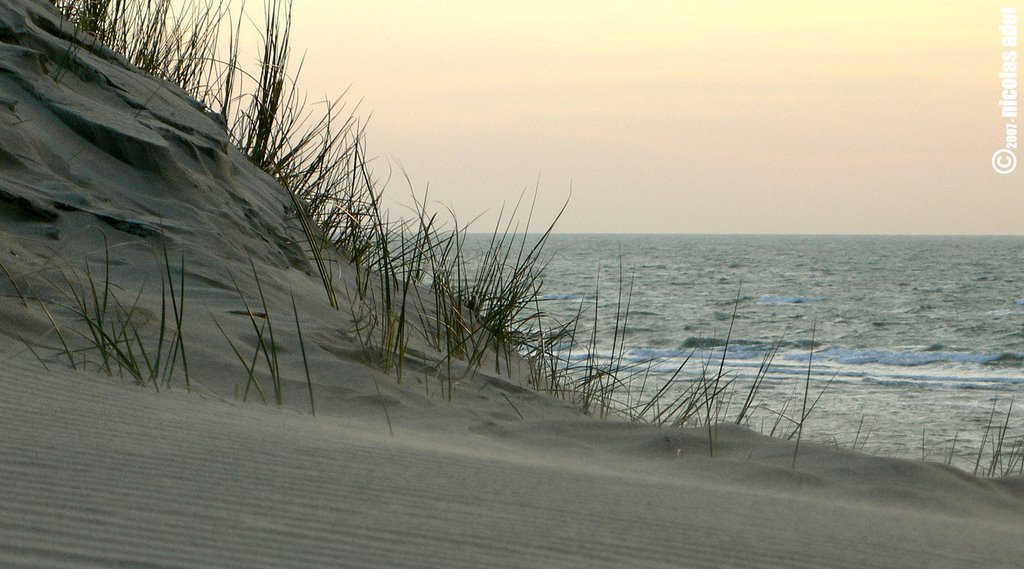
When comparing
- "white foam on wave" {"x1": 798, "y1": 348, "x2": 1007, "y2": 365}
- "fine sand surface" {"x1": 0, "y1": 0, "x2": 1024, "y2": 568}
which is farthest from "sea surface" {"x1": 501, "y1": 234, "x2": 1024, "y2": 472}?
"fine sand surface" {"x1": 0, "y1": 0, "x2": 1024, "y2": 568}

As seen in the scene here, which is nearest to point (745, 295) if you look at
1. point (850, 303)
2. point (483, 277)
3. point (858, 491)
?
point (850, 303)

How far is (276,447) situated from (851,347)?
626 inches

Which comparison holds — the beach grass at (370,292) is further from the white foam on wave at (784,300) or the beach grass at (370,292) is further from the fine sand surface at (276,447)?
the white foam on wave at (784,300)

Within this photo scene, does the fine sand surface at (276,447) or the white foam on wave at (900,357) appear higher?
the fine sand surface at (276,447)

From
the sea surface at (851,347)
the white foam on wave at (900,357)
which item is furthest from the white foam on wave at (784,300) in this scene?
the white foam on wave at (900,357)

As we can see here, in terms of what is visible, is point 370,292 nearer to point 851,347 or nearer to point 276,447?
point 276,447

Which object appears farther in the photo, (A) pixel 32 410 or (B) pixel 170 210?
(B) pixel 170 210

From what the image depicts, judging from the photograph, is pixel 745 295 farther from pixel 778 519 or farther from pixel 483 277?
pixel 778 519

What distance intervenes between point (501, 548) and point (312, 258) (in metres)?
3.02

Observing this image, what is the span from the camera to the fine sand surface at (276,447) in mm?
1286

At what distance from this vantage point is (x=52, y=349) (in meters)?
2.37

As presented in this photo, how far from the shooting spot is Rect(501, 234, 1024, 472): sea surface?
25.3 feet

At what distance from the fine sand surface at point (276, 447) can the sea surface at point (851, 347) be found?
1.94 ft

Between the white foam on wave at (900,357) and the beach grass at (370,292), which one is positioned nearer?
the beach grass at (370,292)
